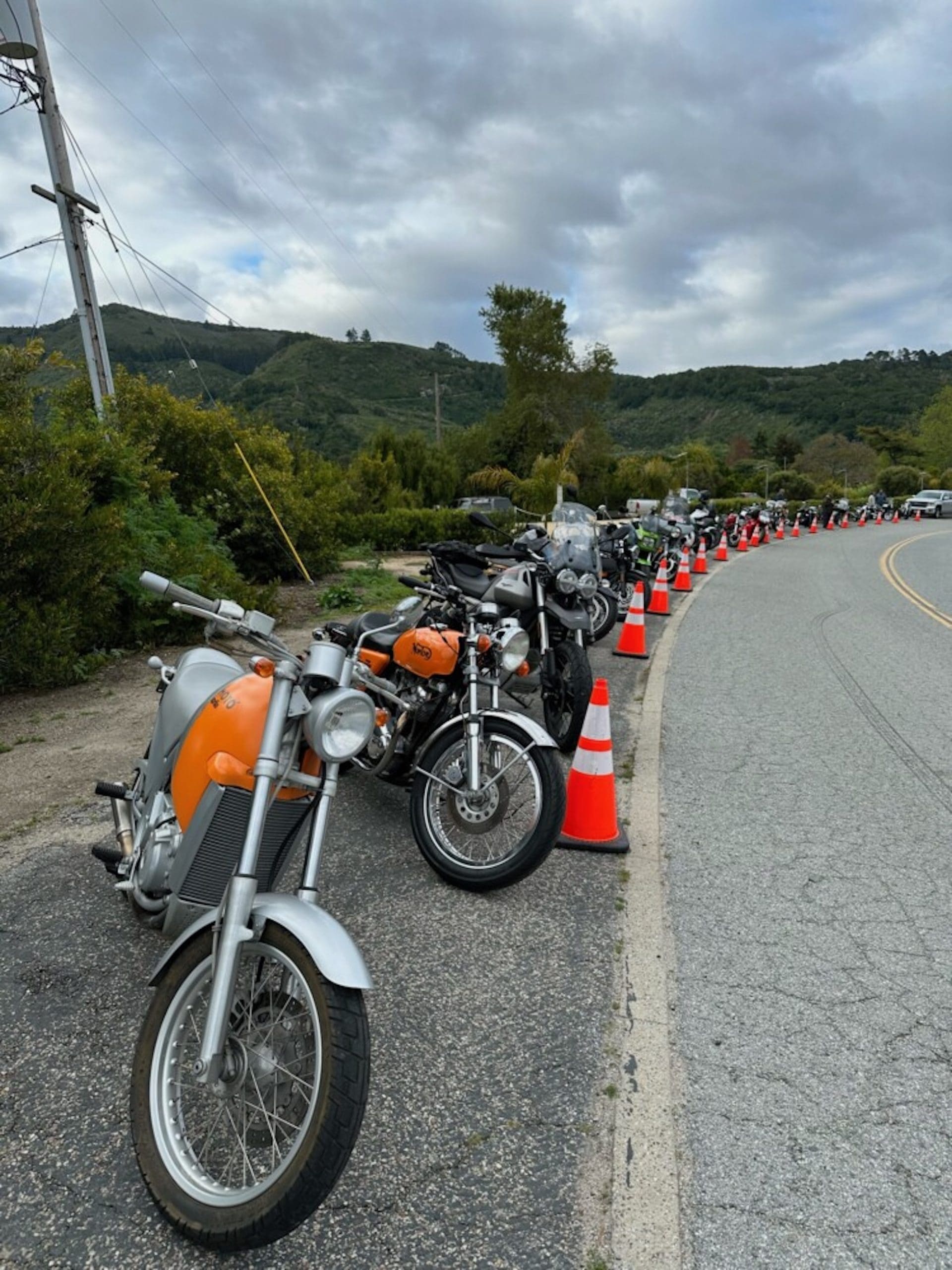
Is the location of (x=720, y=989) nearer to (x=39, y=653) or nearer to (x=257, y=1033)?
(x=257, y=1033)

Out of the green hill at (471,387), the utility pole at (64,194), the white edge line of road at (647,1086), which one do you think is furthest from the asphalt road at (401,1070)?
the green hill at (471,387)

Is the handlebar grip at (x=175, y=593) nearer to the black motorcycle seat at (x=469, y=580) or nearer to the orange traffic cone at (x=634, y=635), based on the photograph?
the black motorcycle seat at (x=469, y=580)

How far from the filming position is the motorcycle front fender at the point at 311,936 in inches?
70.8

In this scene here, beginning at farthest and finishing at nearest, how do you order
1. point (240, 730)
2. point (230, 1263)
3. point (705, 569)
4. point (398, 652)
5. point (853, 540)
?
1. point (853, 540)
2. point (705, 569)
3. point (398, 652)
4. point (240, 730)
5. point (230, 1263)

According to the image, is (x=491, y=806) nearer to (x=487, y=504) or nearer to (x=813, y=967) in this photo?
(x=813, y=967)

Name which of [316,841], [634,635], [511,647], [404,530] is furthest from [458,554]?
[404,530]

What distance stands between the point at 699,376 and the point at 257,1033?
16165 centimetres

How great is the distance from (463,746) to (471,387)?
396 ft

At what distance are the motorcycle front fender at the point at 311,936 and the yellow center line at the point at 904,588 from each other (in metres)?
10.5

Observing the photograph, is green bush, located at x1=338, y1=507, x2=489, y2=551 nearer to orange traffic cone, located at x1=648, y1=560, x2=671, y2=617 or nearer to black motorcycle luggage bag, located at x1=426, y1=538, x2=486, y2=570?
orange traffic cone, located at x1=648, y1=560, x2=671, y2=617

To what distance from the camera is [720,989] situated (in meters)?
2.84

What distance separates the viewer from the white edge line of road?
74.2 inches

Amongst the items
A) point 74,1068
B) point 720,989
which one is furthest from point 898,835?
point 74,1068

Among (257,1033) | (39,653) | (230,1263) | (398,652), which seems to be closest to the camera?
(230,1263)
